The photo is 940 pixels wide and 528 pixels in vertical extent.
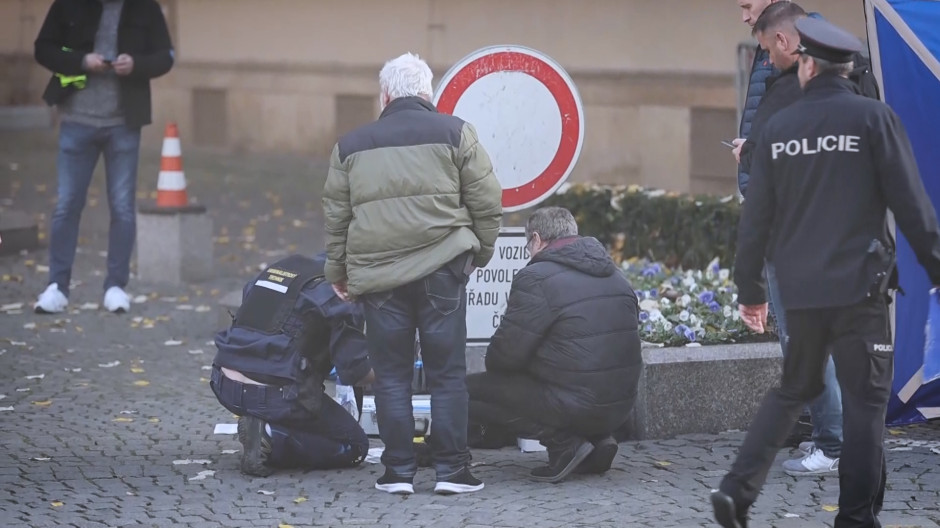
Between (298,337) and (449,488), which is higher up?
(298,337)

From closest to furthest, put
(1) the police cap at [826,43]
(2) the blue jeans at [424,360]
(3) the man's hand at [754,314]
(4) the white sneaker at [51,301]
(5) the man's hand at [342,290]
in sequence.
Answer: (1) the police cap at [826,43]
(3) the man's hand at [754,314]
(2) the blue jeans at [424,360]
(5) the man's hand at [342,290]
(4) the white sneaker at [51,301]

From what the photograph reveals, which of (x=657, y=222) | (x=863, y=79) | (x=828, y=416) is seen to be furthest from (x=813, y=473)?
(x=657, y=222)

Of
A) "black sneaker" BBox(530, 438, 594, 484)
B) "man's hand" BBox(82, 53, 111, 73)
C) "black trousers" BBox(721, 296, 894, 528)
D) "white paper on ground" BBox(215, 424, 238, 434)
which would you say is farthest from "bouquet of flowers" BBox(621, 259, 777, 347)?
"man's hand" BBox(82, 53, 111, 73)

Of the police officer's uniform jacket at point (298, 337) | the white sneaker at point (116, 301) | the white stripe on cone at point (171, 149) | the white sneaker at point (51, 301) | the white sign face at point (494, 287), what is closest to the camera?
the police officer's uniform jacket at point (298, 337)

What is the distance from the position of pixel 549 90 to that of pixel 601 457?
1537mm

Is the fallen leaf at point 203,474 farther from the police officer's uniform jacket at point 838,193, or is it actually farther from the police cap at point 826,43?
the police cap at point 826,43

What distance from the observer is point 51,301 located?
9594 mm

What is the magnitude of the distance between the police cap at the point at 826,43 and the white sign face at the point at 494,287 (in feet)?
6.48

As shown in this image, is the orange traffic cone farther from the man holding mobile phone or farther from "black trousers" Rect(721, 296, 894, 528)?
"black trousers" Rect(721, 296, 894, 528)

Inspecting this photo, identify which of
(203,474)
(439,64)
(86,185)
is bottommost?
(203,474)

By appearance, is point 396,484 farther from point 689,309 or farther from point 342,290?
point 689,309

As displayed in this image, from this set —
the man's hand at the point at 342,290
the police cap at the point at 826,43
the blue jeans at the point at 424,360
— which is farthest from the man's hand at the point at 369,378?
the police cap at the point at 826,43

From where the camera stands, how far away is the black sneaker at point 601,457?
611 centimetres

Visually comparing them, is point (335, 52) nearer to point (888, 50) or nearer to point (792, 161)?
point (888, 50)
